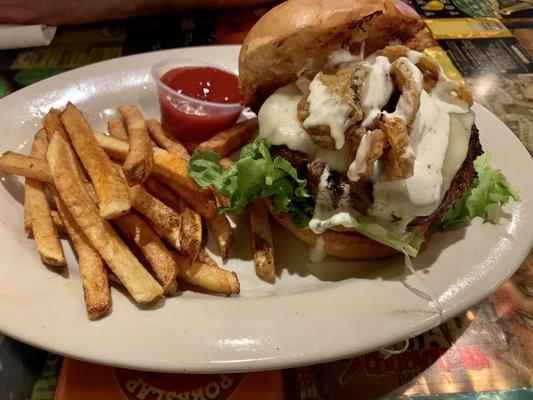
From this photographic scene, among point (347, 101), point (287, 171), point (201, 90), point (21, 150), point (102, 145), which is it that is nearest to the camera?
point (347, 101)

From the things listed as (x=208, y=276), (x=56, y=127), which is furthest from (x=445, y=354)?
(x=56, y=127)

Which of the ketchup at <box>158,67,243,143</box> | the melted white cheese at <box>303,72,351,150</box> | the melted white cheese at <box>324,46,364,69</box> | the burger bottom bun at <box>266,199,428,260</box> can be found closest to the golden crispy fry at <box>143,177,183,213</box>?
the burger bottom bun at <box>266,199,428,260</box>

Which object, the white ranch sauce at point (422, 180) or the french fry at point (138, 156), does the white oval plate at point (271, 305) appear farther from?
the french fry at point (138, 156)

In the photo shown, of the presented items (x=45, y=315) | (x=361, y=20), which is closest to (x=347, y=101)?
(x=361, y=20)

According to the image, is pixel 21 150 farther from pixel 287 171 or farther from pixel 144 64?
pixel 287 171

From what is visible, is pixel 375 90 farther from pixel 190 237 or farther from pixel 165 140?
pixel 165 140

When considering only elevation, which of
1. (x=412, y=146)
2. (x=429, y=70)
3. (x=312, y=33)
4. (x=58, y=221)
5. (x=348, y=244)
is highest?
(x=312, y=33)

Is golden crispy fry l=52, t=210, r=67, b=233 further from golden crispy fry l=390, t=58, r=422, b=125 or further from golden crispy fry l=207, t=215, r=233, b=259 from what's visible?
golden crispy fry l=390, t=58, r=422, b=125
